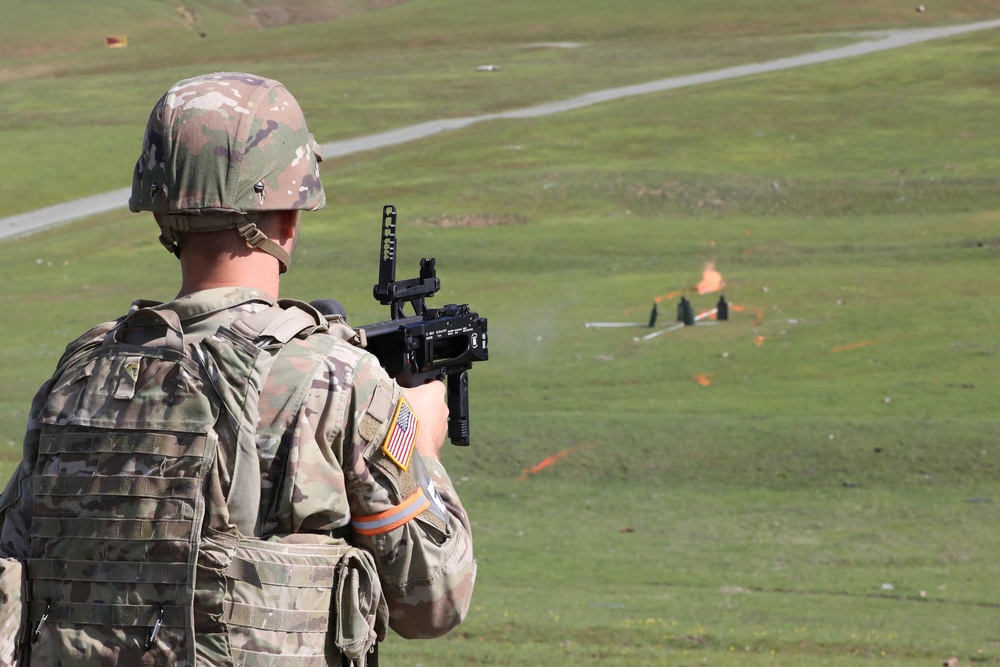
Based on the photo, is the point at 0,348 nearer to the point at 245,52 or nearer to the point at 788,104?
the point at 788,104

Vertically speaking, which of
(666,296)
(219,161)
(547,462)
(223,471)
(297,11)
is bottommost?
(666,296)

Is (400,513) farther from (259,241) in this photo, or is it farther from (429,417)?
(259,241)

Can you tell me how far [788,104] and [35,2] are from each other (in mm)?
68145

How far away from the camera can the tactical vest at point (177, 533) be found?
8.81 feet

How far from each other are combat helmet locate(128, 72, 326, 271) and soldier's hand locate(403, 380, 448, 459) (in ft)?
1.46

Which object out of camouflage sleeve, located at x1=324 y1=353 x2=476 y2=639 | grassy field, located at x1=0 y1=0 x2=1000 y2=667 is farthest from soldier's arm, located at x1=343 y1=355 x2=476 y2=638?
grassy field, located at x1=0 y1=0 x2=1000 y2=667

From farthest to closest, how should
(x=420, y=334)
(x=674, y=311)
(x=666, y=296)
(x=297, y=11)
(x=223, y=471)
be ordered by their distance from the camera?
(x=297, y=11) < (x=666, y=296) < (x=674, y=311) < (x=420, y=334) < (x=223, y=471)

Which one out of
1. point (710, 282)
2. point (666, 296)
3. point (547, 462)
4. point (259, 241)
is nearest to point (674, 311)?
point (666, 296)

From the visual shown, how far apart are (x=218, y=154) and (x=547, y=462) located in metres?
9.87

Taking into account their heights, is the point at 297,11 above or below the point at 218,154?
below

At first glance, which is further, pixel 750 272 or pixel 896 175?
pixel 896 175

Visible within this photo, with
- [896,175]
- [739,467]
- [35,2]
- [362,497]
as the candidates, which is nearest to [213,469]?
[362,497]

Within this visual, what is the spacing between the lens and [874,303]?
66.4ft

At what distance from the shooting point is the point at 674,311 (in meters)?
20.4
